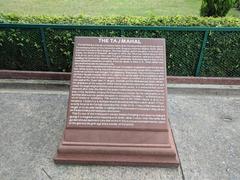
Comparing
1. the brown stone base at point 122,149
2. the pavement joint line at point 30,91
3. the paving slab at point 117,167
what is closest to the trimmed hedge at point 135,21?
the paving slab at point 117,167

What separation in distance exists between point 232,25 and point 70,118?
3937 mm

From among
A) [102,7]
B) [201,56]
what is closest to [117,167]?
[201,56]

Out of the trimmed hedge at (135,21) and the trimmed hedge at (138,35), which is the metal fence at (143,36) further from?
the trimmed hedge at (135,21)

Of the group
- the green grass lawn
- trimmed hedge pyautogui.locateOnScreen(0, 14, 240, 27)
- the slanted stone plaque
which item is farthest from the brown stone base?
the green grass lawn

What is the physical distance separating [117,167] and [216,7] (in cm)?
667

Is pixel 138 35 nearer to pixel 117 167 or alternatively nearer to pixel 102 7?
pixel 117 167

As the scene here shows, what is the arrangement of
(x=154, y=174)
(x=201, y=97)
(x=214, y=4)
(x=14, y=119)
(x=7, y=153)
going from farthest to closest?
(x=214, y=4) → (x=201, y=97) → (x=14, y=119) → (x=7, y=153) → (x=154, y=174)

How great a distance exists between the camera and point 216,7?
929cm

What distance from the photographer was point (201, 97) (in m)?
6.14

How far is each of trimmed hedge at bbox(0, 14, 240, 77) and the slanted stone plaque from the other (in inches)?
50.1

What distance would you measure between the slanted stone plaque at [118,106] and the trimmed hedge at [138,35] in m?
1.27

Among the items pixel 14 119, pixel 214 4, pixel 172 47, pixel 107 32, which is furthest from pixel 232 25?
pixel 14 119

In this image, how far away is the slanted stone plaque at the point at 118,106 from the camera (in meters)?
4.41

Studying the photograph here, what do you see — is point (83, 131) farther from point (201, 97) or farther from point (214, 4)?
point (214, 4)
